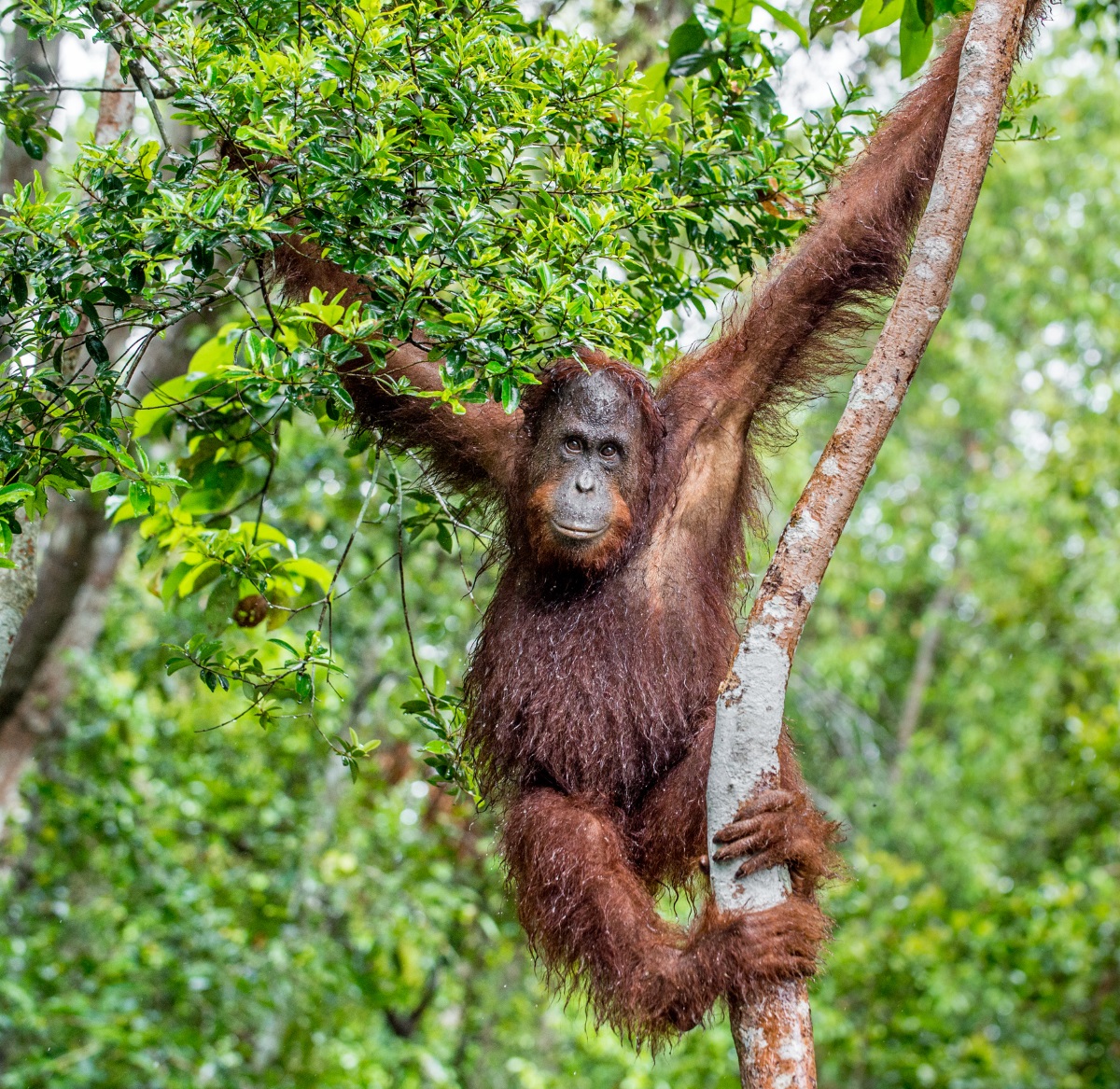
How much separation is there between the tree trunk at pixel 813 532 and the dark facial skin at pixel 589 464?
947 millimetres

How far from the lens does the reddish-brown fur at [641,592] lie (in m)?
3.37

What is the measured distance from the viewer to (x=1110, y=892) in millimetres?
8625

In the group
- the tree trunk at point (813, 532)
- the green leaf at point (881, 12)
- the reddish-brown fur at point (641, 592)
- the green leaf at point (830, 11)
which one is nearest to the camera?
the tree trunk at point (813, 532)

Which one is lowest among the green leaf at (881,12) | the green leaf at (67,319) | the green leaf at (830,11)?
the green leaf at (67,319)

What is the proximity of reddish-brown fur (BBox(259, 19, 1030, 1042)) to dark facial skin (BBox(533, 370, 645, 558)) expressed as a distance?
50 millimetres

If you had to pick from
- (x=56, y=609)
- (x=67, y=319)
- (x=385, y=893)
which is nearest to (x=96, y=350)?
(x=67, y=319)

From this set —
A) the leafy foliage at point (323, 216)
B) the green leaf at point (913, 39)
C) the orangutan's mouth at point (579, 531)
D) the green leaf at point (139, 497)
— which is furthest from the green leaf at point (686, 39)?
the green leaf at point (139, 497)

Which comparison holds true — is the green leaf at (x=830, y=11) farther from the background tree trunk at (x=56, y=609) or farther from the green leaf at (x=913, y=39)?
the background tree trunk at (x=56, y=609)

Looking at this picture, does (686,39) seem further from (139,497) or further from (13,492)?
(13,492)

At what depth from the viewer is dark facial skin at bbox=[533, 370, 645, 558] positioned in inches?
137

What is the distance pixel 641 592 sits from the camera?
3.66m

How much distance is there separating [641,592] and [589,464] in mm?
423

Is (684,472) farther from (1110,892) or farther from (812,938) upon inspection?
(1110,892)

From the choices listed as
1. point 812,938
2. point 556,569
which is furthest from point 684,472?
point 812,938
